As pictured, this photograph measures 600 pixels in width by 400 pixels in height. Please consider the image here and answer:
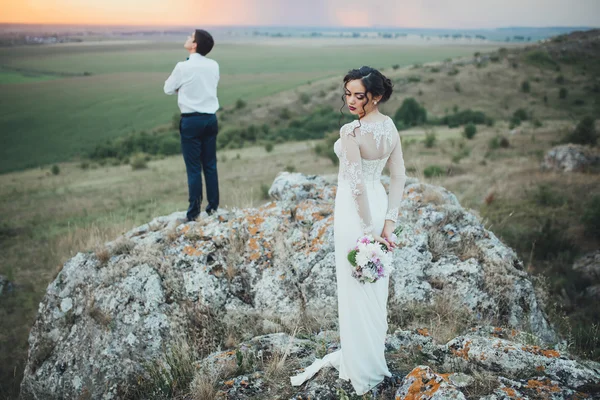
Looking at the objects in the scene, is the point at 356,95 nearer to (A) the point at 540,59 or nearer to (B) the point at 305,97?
(B) the point at 305,97

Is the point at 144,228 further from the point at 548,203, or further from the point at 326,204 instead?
the point at 548,203

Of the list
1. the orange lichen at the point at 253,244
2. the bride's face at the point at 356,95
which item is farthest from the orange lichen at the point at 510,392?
the orange lichen at the point at 253,244

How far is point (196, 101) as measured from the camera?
21.1 feet

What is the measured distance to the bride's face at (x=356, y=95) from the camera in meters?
3.23

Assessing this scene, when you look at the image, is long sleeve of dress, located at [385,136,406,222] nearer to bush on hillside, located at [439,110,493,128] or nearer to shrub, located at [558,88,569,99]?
bush on hillside, located at [439,110,493,128]

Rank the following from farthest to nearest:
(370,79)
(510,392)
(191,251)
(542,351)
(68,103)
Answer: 1. (68,103)
2. (191,251)
3. (542,351)
4. (370,79)
5. (510,392)

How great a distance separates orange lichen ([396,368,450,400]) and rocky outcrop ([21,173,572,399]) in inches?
40.1

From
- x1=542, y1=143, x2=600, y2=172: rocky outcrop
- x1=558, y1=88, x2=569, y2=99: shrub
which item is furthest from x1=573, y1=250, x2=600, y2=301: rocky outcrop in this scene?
x1=558, y1=88, x2=569, y2=99: shrub

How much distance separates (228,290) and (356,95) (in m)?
3.27

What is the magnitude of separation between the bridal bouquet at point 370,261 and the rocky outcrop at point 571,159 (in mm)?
14021

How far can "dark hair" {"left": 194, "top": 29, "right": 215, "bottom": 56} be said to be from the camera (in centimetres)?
630

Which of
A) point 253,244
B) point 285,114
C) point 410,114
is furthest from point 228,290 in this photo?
point 285,114

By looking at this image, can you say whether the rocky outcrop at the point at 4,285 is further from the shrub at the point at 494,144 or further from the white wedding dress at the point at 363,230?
the shrub at the point at 494,144

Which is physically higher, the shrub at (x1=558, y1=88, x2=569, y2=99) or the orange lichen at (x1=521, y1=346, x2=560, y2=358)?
the shrub at (x1=558, y1=88, x2=569, y2=99)
